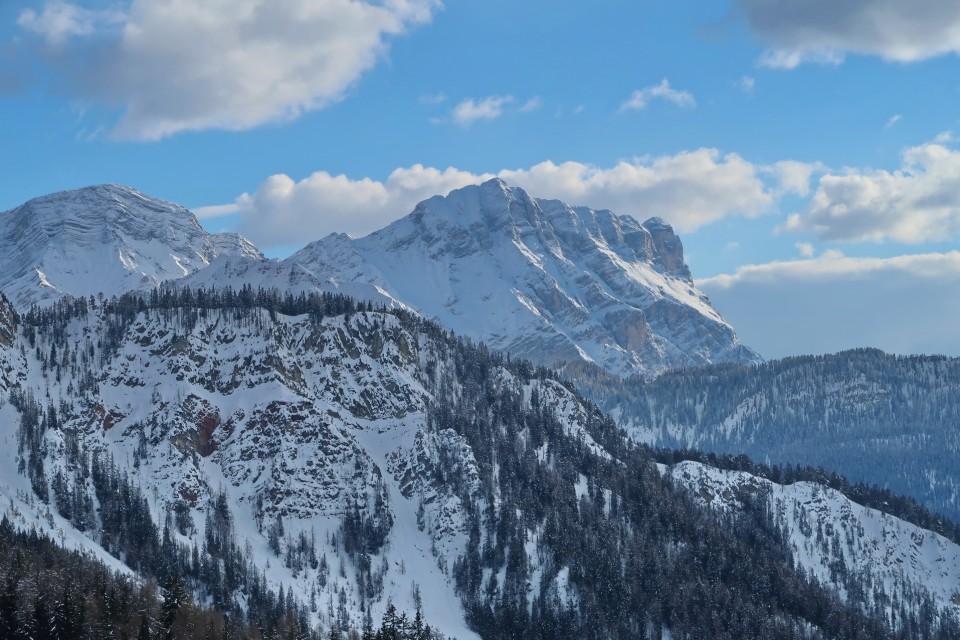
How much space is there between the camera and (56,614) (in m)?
192

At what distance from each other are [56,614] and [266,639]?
2929cm

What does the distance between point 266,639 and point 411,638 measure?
72.3 feet

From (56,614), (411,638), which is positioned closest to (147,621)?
(56,614)

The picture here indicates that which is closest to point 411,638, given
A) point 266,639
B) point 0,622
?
point 266,639

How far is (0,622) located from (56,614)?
7384 millimetres

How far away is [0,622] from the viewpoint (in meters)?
190

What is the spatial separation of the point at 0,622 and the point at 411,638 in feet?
185

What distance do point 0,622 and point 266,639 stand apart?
120 feet

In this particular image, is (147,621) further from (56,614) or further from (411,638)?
(411,638)

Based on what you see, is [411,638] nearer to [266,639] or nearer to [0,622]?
[266,639]

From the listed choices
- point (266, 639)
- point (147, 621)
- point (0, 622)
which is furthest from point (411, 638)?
point (0, 622)

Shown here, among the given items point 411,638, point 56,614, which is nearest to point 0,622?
point 56,614

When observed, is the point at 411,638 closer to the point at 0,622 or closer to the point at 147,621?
the point at 147,621

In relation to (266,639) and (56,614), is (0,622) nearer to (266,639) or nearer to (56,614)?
(56,614)
